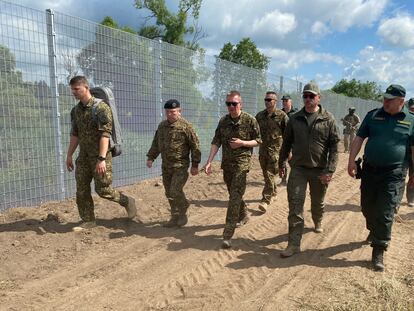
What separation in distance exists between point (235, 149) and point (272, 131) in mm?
2244

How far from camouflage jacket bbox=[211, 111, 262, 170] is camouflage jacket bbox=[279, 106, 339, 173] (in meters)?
0.58

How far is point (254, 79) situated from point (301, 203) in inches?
356

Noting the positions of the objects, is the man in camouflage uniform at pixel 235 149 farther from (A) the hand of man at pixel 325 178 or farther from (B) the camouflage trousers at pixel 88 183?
(B) the camouflage trousers at pixel 88 183

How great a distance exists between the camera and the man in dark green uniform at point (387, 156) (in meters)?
4.33

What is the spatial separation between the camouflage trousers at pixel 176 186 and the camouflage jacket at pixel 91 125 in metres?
1.12

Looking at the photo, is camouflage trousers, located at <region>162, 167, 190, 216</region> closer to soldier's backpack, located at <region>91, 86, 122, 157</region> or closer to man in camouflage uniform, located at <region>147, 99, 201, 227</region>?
man in camouflage uniform, located at <region>147, 99, 201, 227</region>

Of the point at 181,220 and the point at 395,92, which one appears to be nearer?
the point at 395,92

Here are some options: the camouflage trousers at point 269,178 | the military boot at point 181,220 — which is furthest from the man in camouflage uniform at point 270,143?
the military boot at point 181,220

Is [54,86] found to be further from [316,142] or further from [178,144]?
[316,142]

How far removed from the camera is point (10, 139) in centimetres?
578

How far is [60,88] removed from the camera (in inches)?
257

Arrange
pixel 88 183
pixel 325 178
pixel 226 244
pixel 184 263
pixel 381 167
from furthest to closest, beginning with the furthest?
pixel 88 183 → pixel 226 244 → pixel 325 178 → pixel 184 263 → pixel 381 167

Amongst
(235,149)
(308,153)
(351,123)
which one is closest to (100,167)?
(235,149)

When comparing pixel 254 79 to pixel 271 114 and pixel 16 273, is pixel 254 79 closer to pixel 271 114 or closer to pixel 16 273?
pixel 271 114
